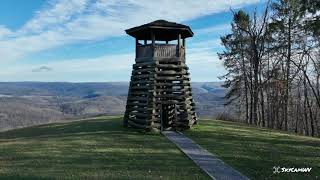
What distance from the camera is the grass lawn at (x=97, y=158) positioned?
14555 mm

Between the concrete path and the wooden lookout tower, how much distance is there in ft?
9.77

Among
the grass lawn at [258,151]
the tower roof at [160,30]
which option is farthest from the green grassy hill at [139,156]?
the tower roof at [160,30]

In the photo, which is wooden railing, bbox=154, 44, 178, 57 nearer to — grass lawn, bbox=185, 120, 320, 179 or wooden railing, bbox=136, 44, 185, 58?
wooden railing, bbox=136, 44, 185, 58

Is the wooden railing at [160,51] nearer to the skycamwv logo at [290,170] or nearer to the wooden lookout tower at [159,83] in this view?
the wooden lookout tower at [159,83]

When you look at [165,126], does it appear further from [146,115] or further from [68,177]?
[68,177]

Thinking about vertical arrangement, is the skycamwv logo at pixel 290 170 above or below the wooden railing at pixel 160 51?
below

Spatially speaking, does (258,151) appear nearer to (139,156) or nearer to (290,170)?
(290,170)

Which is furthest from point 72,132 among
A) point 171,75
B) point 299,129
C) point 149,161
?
point 299,129

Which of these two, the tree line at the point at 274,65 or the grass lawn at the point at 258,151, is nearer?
the grass lawn at the point at 258,151

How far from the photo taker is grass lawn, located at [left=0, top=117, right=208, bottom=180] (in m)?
14.6

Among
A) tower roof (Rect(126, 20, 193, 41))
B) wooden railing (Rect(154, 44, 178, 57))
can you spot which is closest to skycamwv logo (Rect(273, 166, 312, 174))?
wooden railing (Rect(154, 44, 178, 57))

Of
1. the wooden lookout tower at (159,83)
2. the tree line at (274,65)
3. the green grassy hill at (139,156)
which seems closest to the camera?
the green grassy hill at (139,156)

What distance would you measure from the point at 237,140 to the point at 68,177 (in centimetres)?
1156

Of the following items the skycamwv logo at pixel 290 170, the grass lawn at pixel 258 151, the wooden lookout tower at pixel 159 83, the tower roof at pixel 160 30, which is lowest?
the skycamwv logo at pixel 290 170
